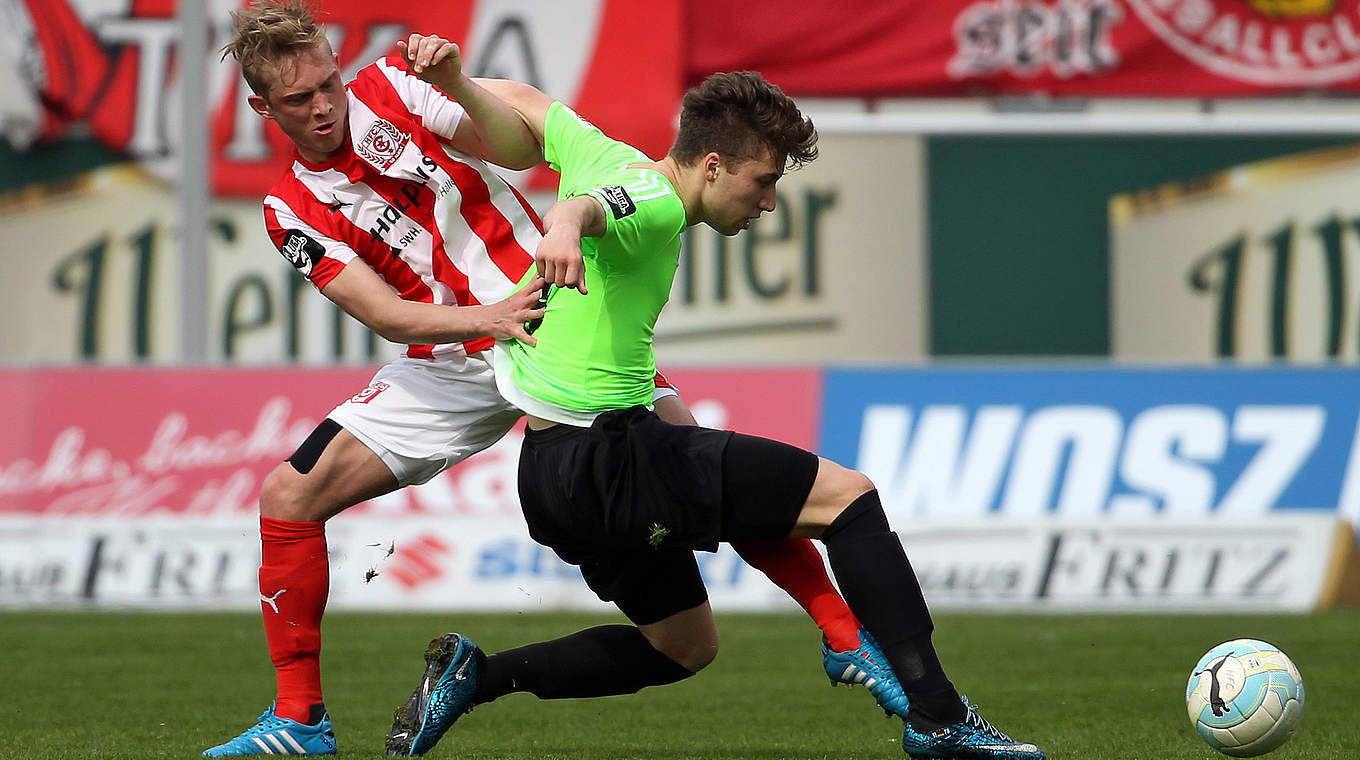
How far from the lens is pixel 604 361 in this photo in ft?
14.0

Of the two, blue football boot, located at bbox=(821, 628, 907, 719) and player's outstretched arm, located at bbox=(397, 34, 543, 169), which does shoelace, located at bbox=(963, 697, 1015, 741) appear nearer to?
blue football boot, located at bbox=(821, 628, 907, 719)

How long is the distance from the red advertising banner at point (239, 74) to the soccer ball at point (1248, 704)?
28.6 ft

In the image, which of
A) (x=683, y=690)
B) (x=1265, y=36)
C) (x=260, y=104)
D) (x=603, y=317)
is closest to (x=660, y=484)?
(x=603, y=317)

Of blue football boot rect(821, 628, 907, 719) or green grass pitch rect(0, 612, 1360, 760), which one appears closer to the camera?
blue football boot rect(821, 628, 907, 719)

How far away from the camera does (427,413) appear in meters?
4.97

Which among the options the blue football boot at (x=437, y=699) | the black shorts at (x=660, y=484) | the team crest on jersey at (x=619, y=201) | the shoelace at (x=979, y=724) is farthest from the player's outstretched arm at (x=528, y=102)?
the shoelace at (x=979, y=724)

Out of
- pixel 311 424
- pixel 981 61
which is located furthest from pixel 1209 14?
pixel 311 424

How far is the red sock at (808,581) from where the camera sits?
4.52 meters

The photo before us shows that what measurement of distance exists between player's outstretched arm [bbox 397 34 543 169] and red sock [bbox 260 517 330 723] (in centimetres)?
113

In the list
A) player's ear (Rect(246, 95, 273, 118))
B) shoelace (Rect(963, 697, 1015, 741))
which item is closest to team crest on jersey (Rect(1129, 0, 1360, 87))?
player's ear (Rect(246, 95, 273, 118))

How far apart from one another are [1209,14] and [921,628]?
9639 millimetres

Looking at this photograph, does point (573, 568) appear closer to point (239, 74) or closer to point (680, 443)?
point (680, 443)

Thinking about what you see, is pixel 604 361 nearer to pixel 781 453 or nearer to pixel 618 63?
pixel 781 453

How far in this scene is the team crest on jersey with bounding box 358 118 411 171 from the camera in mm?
5008
